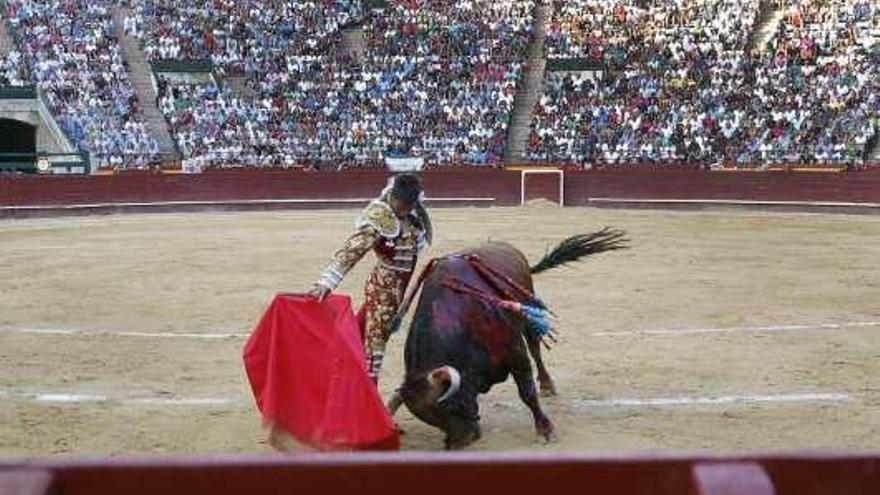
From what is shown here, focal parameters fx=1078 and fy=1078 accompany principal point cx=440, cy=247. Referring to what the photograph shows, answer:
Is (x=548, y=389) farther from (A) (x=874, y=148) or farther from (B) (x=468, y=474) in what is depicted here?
(A) (x=874, y=148)

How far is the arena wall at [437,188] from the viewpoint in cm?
1988

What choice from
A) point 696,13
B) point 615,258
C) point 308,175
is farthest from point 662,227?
point 696,13

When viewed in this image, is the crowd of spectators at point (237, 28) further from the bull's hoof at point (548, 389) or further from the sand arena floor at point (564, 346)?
the bull's hoof at point (548, 389)

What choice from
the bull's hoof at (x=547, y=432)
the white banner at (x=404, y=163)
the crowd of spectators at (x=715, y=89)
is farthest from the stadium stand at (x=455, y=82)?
the bull's hoof at (x=547, y=432)

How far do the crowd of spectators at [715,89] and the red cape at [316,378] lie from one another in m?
18.7

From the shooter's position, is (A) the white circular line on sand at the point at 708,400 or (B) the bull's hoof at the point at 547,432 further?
(A) the white circular line on sand at the point at 708,400

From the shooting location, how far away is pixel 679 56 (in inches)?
981

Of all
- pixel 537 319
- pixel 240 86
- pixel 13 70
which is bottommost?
pixel 537 319

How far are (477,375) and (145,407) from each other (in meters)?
1.83

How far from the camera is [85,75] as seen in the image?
23.7 m

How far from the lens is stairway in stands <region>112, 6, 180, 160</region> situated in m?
23.2

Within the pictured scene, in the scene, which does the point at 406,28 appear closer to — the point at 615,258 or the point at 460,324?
the point at 615,258

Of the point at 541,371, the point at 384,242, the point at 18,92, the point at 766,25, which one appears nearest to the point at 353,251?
the point at 384,242

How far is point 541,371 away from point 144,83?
21092 millimetres
